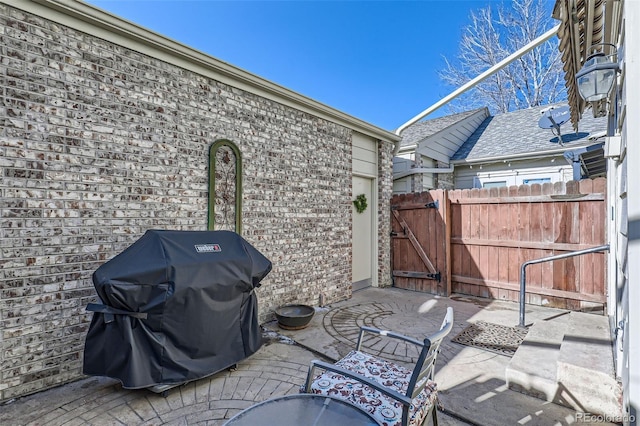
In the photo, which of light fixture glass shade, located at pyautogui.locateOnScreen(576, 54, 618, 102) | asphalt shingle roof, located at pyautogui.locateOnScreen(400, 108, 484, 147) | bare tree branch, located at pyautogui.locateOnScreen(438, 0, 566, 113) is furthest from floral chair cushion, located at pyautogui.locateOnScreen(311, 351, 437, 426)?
bare tree branch, located at pyautogui.locateOnScreen(438, 0, 566, 113)

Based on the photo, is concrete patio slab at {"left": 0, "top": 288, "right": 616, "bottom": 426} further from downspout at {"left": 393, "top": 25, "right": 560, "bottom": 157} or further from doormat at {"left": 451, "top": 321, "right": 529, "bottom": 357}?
downspout at {"left": 393, "top": 25, "right": 560, "bottom": 157}

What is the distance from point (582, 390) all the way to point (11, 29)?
5.28m

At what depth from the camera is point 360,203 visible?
6.04 m

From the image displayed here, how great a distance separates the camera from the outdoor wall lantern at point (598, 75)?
6.71ft

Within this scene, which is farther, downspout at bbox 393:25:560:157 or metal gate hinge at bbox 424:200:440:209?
metal gate hinge at bbox 424:200:440:209

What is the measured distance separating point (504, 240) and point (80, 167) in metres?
5.91

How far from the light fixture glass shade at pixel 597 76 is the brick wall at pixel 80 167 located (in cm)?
343

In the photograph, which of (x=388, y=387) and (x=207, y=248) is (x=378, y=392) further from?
(x=207, y=248)

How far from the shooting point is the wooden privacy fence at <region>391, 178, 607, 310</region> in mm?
4551

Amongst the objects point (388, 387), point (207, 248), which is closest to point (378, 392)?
point (388, 387)

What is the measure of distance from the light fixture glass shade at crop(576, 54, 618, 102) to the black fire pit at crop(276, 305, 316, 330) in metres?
3.55

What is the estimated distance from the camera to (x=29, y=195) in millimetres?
2588

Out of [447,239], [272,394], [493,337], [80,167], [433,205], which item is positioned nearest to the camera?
[272,394]

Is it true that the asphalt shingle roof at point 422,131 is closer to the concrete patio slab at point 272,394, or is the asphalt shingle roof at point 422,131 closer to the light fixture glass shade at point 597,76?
the concrete patio slab at point 272,394
